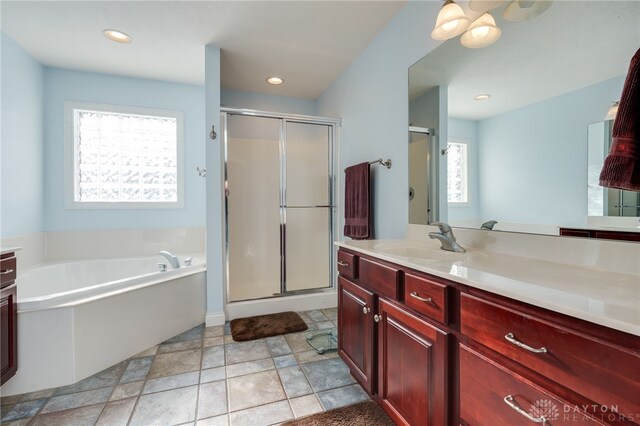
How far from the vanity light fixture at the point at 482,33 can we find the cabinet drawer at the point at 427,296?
119 cm

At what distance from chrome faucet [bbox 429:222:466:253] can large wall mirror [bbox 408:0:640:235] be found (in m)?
0.14

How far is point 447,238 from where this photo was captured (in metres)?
1.44

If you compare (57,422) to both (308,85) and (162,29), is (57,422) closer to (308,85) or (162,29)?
(162,29)

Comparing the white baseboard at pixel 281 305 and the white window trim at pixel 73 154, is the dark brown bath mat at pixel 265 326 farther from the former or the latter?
the white window trim at pixel 73 154

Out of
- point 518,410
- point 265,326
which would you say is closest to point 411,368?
point 518,410

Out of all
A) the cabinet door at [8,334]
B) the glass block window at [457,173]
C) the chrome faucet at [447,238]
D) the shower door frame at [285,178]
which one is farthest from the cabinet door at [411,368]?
the cabinet door at [8,334]

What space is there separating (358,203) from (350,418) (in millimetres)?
1549

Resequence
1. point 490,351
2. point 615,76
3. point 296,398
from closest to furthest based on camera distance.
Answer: point 490,351 < point 615,76 < point 296,398

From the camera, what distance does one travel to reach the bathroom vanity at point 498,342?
0.58 metres

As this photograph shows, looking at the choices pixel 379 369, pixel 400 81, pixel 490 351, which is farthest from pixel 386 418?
pixel 400 81

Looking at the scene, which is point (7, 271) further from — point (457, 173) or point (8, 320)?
point (457, 173)

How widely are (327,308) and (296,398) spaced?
4.81ft

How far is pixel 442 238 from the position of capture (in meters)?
1.45
